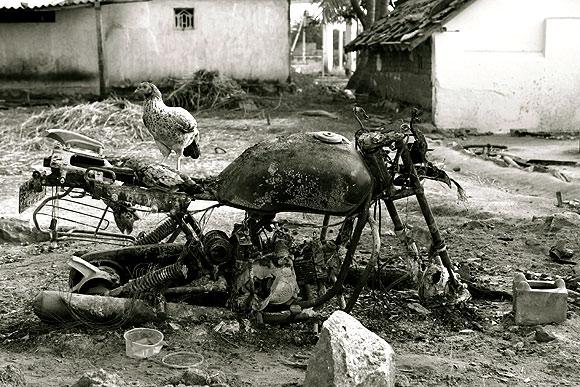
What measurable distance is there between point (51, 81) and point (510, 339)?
59.7ft

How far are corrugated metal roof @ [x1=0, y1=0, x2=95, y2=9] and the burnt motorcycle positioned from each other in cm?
1525

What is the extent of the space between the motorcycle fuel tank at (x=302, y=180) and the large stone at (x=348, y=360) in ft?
2.89

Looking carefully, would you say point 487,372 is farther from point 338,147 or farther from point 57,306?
point 57,306

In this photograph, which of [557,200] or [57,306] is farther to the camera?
[557,200]

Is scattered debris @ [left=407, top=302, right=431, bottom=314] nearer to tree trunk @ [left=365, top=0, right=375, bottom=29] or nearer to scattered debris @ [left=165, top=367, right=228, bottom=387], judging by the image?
scattered debris @ [left=165, top=367, right=228, bottom=387]

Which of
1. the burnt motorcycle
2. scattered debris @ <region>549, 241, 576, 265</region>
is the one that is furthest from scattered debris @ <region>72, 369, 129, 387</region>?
scattered debris @ <region>549, 241, 576, 265</region>

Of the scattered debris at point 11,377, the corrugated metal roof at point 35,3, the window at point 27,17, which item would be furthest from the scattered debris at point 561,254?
the window at point 27,17

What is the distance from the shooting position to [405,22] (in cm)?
1888

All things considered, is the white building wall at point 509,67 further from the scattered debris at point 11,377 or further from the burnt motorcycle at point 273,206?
the scattered debris at point 11,377

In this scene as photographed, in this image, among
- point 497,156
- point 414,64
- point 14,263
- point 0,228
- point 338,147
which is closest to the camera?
point 338,147

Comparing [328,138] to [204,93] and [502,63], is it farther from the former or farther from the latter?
[204,93]

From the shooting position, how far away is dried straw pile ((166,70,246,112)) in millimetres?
19750

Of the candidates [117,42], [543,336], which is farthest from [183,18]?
[543,336]

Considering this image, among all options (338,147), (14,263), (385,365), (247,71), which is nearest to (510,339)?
(385,365)
